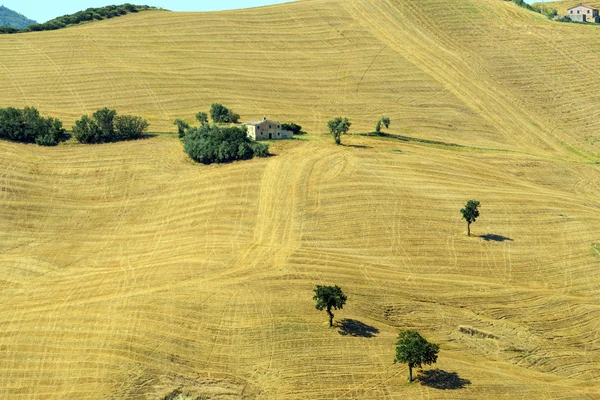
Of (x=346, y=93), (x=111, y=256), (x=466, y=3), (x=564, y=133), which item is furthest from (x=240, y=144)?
A: (x=466, y=3)

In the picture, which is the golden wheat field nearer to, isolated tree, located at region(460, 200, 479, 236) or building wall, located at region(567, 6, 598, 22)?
isolated tree, located at region(460, 200, 479, 236)

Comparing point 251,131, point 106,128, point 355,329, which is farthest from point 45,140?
point 355,329

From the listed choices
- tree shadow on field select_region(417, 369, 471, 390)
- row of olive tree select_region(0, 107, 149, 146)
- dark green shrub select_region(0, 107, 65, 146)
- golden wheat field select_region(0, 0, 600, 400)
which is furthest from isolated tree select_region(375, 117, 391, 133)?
tree shadow on field select_region(417, 369, 471, 390)

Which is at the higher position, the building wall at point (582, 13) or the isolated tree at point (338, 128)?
the building wall at point (582, 13)

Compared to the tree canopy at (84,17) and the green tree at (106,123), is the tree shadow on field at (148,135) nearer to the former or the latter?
the green tree at (106,123)

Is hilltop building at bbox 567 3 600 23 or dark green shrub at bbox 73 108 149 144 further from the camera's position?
hilltop building at bbox 567 3 600 23

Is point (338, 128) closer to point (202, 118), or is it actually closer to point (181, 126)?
point (202, 118)

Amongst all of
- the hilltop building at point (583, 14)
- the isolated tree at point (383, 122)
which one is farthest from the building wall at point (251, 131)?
the hilltop building at point (583, 14)
